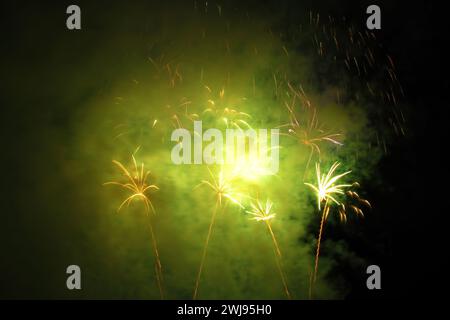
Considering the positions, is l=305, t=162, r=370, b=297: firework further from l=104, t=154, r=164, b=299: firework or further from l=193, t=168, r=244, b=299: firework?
l=104, t=154, r=164, b=299: firework

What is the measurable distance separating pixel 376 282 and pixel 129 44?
3534 mm

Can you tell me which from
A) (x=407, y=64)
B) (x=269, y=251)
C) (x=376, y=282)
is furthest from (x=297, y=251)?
(x=407, y=64)

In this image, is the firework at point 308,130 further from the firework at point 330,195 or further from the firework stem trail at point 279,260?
the firework stem trail at point 279,260

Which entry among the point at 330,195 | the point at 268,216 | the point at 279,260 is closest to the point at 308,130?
the point at 330,195

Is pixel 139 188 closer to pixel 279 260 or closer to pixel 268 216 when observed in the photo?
pixel 268 216

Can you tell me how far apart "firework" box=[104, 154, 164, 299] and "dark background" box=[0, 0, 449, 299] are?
2.28ft

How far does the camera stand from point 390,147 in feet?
12.4

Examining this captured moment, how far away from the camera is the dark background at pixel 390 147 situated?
3.64 metres

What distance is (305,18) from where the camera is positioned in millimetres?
3732

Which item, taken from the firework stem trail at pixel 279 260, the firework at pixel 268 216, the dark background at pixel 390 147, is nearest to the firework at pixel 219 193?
the firework at pixel 268 216

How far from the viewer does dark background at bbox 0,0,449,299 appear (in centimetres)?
364

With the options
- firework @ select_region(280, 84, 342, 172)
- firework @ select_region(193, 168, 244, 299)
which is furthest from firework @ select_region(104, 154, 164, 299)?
firework @ select_region(280, 84, 342, 172)

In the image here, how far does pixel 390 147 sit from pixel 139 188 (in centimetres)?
260
